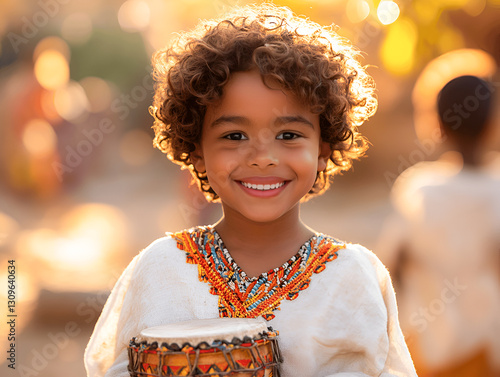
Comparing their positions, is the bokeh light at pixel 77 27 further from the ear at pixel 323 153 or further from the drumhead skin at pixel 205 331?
the drumhead skin at pixel 205 331

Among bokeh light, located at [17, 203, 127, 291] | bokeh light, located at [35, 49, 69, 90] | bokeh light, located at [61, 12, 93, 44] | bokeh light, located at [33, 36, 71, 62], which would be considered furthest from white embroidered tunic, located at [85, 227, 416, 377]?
bokeh light, located at [61, 12, 93, 44]

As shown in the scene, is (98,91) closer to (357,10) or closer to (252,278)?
(357,10)

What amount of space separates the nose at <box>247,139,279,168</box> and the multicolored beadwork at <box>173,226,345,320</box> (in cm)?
36

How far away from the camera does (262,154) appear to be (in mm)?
2107

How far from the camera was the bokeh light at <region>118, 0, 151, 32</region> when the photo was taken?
1137 centimetres

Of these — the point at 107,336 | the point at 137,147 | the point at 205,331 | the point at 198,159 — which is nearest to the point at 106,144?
the point at 137,147

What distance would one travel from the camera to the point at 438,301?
12.2 feet

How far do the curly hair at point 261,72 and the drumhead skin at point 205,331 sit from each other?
752mm

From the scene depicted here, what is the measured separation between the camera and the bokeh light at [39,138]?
11.3 m

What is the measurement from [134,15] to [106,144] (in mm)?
4749

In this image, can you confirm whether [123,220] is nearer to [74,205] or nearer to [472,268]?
[74,205]

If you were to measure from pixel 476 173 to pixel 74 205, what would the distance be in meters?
10.4

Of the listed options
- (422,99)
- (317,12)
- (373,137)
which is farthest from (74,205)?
(422,99)

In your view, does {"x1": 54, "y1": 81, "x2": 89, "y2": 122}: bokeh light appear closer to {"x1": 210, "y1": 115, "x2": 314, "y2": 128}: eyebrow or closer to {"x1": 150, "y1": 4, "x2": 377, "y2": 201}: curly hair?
{"x1": 150, "y1": 4, "x2": 377, "y2": 201}: curly hair
